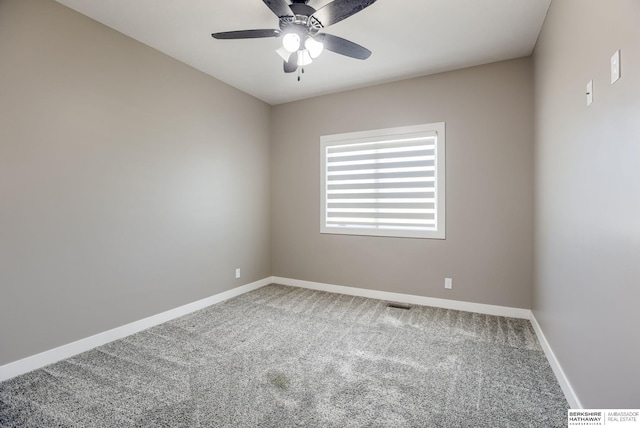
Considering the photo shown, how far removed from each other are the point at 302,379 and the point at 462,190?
106 inches

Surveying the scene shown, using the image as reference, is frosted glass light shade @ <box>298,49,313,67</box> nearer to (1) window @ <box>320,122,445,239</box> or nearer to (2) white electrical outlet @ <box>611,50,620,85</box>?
(1) window @ <box>320,122,445,239</box>

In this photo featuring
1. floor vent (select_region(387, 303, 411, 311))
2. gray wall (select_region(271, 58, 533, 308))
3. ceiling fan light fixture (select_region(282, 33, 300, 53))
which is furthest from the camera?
floor vent (select_region(387, 303, 411, 311))

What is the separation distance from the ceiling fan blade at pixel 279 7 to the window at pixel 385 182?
2159 millimetres

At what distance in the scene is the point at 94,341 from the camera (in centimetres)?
250

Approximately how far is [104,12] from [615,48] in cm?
344

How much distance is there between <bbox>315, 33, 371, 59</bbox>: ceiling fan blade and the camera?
7.07ft

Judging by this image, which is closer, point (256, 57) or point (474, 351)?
point (474, 351)

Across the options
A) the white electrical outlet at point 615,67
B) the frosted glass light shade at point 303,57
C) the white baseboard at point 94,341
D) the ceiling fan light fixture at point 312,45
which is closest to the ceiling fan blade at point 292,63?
the frosted glass light shade at point 303,57

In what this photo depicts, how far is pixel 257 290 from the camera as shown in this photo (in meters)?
4.25

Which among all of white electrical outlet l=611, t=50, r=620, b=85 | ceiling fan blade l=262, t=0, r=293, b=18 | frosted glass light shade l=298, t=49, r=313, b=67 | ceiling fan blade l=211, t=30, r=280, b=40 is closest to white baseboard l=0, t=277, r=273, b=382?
ceiling fan blade l=211, t=30, r=280, b=40

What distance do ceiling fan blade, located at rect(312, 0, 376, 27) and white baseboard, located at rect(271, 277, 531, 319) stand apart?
313 cm

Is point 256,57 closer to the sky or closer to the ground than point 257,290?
closer to the sky

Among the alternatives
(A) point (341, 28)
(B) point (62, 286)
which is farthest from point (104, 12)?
(B) point (62, 286)

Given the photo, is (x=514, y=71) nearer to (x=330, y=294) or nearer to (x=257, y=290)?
(x=330, y=294)
